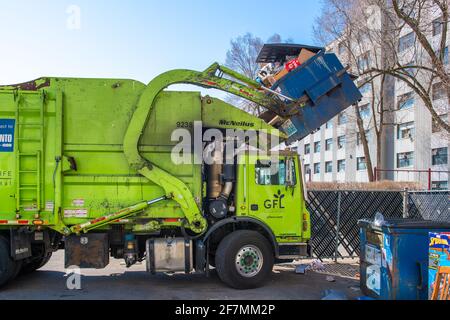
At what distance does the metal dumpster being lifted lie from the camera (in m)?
8.23

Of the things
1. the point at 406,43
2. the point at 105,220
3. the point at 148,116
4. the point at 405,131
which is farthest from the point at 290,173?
the point at 405,131

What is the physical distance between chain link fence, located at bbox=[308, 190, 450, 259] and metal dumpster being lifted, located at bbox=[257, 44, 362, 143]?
3.25 m

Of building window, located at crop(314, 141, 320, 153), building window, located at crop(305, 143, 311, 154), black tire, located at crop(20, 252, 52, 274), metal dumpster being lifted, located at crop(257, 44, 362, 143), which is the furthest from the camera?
building window, located at crop(305, 143, 311, 154)

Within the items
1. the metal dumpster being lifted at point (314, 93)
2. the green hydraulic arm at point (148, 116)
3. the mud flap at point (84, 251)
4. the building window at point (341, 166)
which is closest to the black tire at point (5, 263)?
the mud flap at point (84, 251)

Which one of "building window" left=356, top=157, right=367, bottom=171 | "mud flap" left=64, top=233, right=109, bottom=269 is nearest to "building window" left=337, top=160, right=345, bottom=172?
"building window" left=356, top=157, right=367, bottom=171

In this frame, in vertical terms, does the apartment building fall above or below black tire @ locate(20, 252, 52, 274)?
above

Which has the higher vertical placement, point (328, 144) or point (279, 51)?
point (328, 144)

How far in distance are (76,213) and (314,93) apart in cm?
482

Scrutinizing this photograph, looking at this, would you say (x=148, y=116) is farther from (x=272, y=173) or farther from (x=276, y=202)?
(x=276, y=202)

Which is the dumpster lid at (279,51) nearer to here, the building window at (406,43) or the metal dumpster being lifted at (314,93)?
the metal dumpster being lifted at (314,93)

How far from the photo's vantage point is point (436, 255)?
6.03 metres

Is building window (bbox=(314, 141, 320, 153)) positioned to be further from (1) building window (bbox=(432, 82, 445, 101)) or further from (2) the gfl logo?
(2) the gfl logo
